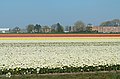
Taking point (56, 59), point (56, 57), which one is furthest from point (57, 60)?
point (56, 57)

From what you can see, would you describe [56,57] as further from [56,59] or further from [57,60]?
[57,60]

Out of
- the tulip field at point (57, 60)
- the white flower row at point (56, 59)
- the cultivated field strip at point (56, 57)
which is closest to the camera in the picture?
the tulip field at point (57, 60)

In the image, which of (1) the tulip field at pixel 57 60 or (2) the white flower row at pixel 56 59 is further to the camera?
(2) the white flower row at pixel 56 59

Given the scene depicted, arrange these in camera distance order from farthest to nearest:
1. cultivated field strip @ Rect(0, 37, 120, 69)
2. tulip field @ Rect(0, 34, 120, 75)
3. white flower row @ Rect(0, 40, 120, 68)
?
1. cultivated field strip @ Rect(0, 37, 120, 69)
2. white flower row @ Rect(0, 40, 120, 68)
3. tulip field @ Rect(0, 34, 120, 75)

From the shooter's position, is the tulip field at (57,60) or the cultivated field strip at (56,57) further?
the cultivated field strip at (56,57)

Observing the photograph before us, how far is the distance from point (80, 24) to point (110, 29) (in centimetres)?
1266

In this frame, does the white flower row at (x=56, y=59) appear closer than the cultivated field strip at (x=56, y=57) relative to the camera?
Yes

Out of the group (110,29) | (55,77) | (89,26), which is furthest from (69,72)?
(89,26)

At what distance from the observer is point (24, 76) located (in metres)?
8.47

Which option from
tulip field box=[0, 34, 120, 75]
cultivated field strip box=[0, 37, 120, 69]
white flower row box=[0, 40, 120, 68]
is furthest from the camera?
cultivated field strip box=[0, 37, 120, 69]

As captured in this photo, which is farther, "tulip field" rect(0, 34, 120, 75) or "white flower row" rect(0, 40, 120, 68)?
"white flower row" rect(0, 40, 120, 68)

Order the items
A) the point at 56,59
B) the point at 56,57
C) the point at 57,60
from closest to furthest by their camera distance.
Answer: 1. the point at 57,60
2. the point at 56,59
3. the point at 56,57

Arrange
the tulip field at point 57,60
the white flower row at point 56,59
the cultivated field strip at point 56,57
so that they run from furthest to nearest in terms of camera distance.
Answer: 1. the cultivated field strip at point 56,57
2. the white flower row at point 56,59
3. the tulip field at point 57,60

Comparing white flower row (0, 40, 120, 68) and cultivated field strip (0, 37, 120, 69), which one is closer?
white flower row (0, 40, 120, 68)
